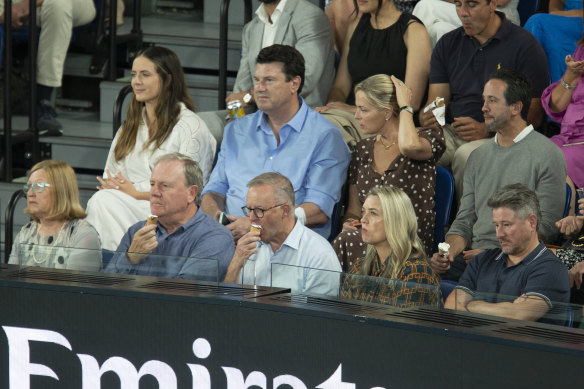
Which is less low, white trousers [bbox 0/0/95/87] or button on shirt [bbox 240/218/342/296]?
white trousers [bbox 0/0/95/87]

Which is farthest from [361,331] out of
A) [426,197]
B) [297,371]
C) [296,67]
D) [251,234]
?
[296,67]

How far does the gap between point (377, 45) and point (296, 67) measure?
0.74 m

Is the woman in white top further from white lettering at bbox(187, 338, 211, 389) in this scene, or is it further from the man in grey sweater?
white lettering at bbox(187, 338, 211, 389)

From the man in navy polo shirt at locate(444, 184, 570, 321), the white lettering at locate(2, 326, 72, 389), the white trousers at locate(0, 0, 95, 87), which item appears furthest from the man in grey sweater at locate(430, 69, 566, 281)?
the white trousers at locate(0, 0, 95, 87)

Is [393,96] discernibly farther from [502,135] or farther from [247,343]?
[247,343]

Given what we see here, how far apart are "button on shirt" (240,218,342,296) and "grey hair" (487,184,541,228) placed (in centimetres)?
69

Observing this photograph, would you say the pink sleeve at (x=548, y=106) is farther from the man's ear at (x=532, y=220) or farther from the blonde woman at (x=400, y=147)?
the man's ear at (x=532, y=220)

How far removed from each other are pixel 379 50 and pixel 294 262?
79.9 inches

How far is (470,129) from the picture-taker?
5.28m

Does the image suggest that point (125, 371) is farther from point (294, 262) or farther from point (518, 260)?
point (518, 260)

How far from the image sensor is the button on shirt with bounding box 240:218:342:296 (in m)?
2.88

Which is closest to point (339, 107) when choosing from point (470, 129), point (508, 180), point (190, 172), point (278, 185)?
point (470, 129)

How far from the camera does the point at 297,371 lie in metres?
2.59

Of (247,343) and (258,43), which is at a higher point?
(258,43)
